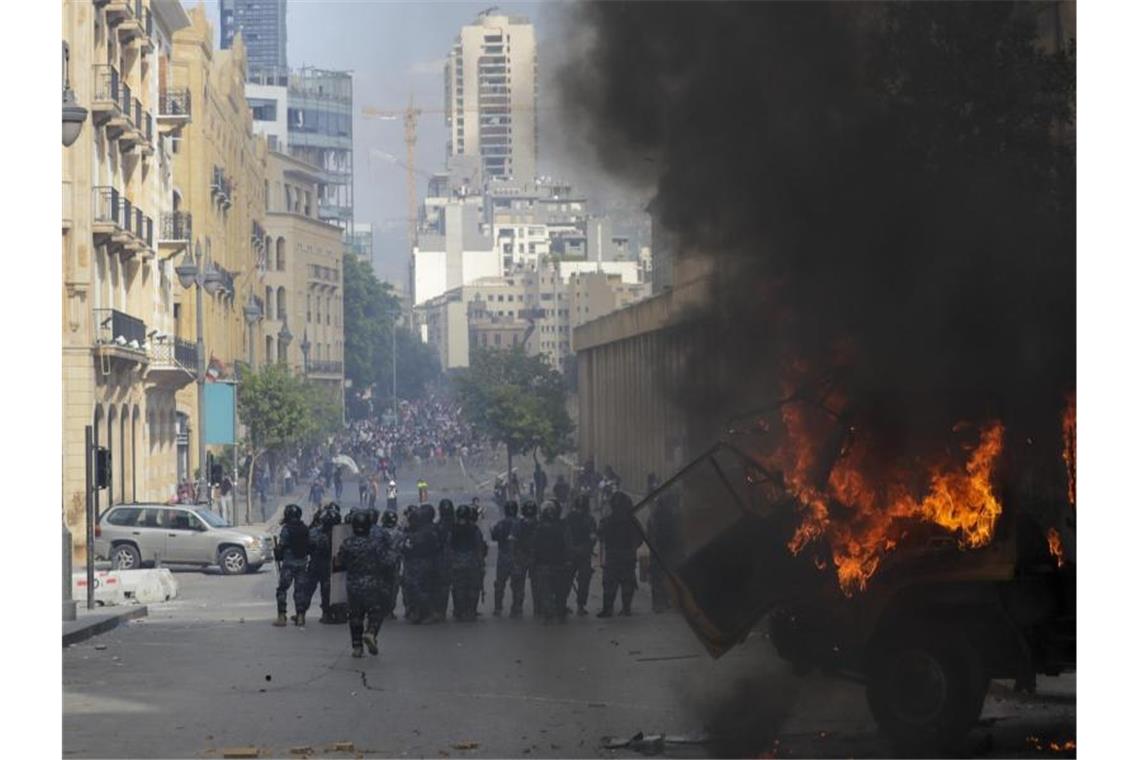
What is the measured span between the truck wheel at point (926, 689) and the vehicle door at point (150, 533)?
64.1ft

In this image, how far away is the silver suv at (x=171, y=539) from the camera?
1122 inches

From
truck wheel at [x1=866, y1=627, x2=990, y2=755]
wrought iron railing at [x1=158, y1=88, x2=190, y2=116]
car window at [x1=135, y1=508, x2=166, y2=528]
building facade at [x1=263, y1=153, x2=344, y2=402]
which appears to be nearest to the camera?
truck wheel at [x1=866, y1=627, x2=990, y2=755]

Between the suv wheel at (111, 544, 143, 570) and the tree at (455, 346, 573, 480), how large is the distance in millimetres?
6308

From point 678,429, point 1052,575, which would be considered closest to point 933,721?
point 1052,575

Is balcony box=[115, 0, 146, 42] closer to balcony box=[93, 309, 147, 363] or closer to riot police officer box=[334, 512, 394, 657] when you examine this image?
balcony box=[93, 309, 147, 363]

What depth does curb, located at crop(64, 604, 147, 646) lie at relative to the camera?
58.9ft

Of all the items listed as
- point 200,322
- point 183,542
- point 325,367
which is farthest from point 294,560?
point 325,367

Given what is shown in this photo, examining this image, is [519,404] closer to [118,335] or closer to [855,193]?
[118,335]

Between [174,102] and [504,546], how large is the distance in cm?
2783

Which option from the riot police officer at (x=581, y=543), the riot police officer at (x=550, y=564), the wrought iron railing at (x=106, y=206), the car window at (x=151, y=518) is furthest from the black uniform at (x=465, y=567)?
the wrought iron railing at (x=106, y=206)

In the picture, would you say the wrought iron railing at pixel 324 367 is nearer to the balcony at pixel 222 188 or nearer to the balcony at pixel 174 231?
the balcony at pixel 222 188

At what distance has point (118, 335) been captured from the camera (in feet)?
116

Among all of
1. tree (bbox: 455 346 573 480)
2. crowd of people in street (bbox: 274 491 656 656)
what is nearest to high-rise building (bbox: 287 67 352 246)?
tree (bbox: 455 346 573 480)
